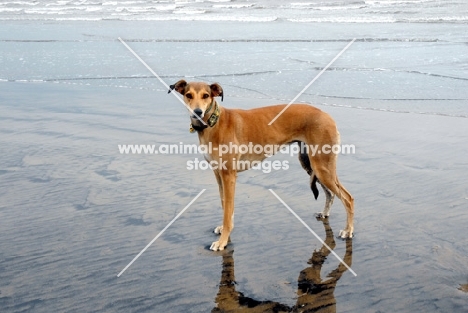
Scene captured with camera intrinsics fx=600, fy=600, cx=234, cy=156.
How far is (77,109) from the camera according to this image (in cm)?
1030

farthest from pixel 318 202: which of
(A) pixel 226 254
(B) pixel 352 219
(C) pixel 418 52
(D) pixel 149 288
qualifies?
(C) pixel 418 52

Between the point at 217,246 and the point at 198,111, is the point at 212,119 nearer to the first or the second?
the point at 198,111

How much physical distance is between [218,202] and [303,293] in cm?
211

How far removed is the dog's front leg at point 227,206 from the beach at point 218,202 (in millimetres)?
142

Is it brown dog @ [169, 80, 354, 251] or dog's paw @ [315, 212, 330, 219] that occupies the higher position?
brown dog @ [169, 80, 354, 251]

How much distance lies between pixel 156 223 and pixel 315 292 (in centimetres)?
190

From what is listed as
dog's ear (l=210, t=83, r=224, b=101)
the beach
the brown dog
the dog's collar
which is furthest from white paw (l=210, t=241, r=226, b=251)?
dog's ear (l=210, t=83, r=224, b=101)

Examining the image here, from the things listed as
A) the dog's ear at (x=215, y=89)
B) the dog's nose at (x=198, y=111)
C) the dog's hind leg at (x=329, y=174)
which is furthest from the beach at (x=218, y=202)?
the dog's ear at (x=215, y=89)

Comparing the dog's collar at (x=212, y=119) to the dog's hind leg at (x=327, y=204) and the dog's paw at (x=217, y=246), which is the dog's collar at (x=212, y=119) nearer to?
the dog's paw at (x=217, y=246)

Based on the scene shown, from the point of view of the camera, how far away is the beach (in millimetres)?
4586

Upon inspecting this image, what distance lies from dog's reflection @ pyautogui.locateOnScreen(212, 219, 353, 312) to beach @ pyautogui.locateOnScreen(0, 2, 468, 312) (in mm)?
16

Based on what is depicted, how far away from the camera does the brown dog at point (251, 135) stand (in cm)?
554

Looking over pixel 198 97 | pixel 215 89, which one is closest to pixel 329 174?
pixel 215 89

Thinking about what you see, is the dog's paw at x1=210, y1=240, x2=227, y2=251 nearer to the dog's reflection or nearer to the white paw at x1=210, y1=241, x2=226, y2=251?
the white paw at x1=210, y1=241, x2=226, y2=251
